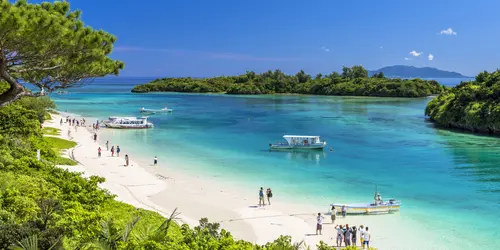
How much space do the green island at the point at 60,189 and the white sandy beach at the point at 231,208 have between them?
4.77 metres

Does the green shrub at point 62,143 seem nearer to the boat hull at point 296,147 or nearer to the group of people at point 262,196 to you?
the boat hull at point 296,147

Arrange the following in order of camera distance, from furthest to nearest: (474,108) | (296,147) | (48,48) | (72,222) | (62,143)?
1. (474,108)
2. (296,147)
3. (62,143)
4. (48,48)
5. (72,222)

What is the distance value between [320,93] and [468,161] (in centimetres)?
12896

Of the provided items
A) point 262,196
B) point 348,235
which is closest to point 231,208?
point 262,196

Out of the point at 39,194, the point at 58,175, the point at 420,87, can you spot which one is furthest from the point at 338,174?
the point at 420,87

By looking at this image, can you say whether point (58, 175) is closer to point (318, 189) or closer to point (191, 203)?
point (191, 203)

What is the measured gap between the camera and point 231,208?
2330 centimetres

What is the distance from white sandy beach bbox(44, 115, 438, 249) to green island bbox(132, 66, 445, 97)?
435 feet

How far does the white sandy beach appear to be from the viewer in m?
19.7

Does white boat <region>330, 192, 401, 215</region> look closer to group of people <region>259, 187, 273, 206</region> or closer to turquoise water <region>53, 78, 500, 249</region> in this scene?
turquoise water <region>53, 78, 500, 249</region>

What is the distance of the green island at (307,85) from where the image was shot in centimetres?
15162

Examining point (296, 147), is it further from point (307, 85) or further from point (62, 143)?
point (307, 85)

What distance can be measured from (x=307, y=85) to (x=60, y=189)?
159110 millimetres

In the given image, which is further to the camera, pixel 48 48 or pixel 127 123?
pixel 127 123
